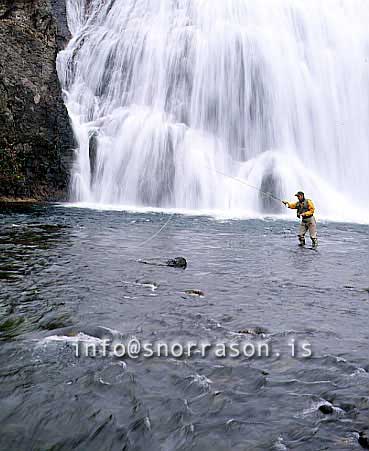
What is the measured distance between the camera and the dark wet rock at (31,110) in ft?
77.8

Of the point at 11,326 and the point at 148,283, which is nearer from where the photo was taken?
the point at 11,326

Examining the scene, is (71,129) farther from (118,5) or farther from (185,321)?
(185,321)

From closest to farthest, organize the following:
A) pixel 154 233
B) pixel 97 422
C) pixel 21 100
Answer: pixel 97 422 → pixel 154 233 → pixel 21 100

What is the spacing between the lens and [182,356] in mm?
6070

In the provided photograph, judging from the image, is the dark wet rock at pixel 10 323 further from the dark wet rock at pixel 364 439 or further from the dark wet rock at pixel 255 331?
the dark wet rock at pixel 364 439

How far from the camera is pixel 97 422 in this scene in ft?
15.2

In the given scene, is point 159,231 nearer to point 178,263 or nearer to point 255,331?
point 178,263

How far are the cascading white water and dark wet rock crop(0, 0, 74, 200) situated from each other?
118 cm

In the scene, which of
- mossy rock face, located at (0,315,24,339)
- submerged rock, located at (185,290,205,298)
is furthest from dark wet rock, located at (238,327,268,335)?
mossy rock face, located at (0,315,24,339)

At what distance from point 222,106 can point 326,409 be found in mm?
25438

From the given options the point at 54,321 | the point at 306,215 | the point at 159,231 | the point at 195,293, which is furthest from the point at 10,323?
the point at 306,215

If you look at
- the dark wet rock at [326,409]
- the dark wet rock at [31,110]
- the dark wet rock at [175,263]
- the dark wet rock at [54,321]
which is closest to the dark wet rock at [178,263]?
the dark wet rock at [175,263]

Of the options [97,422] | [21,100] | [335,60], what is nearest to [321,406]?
[97,422]

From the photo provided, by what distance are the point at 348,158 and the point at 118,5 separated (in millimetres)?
20130
